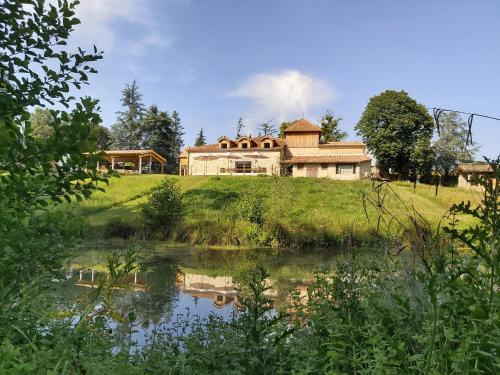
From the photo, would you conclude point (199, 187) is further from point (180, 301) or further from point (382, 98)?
point (382, 98)

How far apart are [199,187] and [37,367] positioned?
30.9 m

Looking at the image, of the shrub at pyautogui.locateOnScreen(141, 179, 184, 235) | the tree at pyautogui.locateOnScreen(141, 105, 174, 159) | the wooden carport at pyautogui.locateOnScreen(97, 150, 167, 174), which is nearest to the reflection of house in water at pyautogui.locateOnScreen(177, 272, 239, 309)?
the shrub at pyautogui.locateOnScreen(141, 179, 184, 235)

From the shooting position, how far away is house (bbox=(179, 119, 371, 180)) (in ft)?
143

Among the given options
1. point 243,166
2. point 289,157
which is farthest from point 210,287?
point 289,157

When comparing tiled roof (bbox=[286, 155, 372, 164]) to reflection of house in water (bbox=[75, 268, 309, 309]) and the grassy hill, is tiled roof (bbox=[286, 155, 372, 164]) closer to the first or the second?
the grassy hill

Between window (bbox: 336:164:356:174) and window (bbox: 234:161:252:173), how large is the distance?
9268mm

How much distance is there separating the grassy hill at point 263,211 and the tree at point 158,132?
2799 cm

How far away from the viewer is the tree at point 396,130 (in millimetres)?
47600

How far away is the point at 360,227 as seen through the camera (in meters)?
21.1

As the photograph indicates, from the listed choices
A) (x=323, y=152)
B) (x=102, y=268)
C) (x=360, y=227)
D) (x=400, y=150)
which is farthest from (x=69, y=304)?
(x=400, y=150)

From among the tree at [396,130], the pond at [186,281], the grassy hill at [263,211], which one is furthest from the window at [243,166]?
the pond at [186,281]

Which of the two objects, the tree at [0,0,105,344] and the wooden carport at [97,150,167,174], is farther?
the wooden carport at [97,150,167,174]

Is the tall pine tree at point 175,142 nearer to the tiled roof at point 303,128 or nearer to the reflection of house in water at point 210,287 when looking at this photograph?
the tiled roof at point 303,128

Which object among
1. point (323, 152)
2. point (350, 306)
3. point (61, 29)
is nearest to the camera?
point (61, 29)
